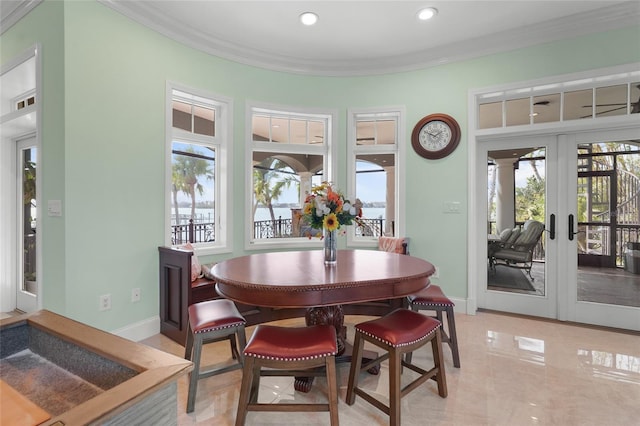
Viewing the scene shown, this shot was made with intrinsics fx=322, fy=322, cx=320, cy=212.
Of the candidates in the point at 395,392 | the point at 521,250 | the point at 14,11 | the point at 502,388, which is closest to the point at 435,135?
the point at 521,250

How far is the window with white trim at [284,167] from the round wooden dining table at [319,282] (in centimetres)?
170

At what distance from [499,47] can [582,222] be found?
79.5 inches

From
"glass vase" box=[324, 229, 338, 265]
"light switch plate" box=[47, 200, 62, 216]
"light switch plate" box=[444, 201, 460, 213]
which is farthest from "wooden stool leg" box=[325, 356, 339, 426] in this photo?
"light switch plate" box=[444, 201, 460, 213]

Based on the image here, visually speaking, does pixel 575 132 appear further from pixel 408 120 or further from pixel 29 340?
pixel 29 340

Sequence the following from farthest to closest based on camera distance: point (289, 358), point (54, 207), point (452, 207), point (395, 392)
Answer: point (452, 207)
point (54, 207)
point (395, 392)
point (289, 358)

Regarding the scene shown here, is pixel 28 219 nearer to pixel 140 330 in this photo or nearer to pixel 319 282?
pixel 140 330

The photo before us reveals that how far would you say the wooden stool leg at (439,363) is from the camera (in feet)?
6.49

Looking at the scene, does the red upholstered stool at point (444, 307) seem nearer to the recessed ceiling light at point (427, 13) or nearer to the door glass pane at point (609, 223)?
the door glass pane at point (609, 223)

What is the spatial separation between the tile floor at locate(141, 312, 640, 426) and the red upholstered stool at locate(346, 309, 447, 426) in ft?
0.45

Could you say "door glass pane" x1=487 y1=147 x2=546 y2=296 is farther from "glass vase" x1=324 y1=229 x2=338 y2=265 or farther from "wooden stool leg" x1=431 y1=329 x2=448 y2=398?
"glass vase" x1=324 y1=229 x2=338 y2=265

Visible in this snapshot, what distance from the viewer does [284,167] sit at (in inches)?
166

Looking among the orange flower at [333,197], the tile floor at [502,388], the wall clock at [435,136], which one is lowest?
the tile floor at [502,388]

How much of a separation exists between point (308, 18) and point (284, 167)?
1.73m

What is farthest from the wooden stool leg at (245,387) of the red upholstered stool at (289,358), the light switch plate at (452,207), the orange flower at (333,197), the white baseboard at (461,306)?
the light switch plate at (452,207)
